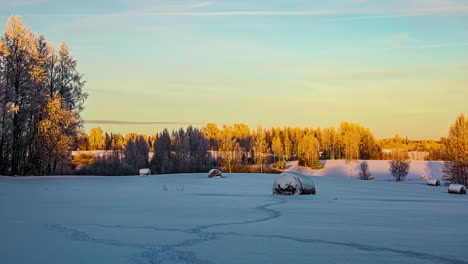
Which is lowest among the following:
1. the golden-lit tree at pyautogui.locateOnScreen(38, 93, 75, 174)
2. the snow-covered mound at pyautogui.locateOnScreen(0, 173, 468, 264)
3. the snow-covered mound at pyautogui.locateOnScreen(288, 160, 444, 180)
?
Result: the snow-covered mound at pyautogui.locateOnScreen(288, 160, 444, 180)

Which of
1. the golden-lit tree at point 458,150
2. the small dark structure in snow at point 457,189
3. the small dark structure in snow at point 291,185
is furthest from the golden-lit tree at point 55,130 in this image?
the golden-lit tree at point 458,150

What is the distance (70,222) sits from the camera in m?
6.50

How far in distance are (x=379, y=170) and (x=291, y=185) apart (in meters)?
→ 69.5

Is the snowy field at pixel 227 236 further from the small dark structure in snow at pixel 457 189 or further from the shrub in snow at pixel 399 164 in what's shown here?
the shrub in snow at pixel 399 164

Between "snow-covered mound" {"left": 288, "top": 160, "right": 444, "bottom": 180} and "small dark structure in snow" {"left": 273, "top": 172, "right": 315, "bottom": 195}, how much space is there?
2335 inches

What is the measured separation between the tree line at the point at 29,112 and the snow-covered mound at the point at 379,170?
179ft

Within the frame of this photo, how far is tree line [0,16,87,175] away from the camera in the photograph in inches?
1006

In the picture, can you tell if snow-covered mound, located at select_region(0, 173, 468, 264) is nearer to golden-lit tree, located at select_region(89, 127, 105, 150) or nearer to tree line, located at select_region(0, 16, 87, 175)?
tree line, located at select_region(0, 16, 87, 175)

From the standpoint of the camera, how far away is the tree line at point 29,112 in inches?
1006

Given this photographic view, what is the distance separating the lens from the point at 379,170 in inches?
3046

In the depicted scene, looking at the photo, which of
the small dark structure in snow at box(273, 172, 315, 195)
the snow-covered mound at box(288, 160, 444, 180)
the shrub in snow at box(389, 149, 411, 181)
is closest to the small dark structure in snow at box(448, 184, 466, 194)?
the small dark structure in snow at box(273, 172, 315, 195)

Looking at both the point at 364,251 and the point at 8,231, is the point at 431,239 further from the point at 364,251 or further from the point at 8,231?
the point at 8,231

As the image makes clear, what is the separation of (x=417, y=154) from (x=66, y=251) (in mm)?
128987

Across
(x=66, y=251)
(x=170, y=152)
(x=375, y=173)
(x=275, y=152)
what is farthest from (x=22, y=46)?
(x=275, y=152)
